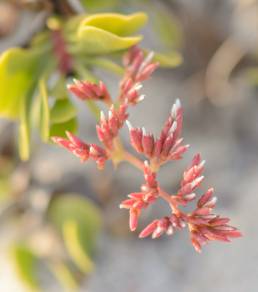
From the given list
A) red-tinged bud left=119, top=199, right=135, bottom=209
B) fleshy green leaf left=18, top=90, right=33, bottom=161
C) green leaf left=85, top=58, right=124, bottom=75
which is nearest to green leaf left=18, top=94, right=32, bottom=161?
fleshy green leaf left=18, top=90, right=33, bottom=161

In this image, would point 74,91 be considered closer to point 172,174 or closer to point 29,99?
point 29,99

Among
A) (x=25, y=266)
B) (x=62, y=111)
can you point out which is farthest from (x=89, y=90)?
(x=25, y=266)

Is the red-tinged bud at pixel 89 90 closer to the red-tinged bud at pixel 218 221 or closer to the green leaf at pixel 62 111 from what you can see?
the green leaf at pixel 62 111

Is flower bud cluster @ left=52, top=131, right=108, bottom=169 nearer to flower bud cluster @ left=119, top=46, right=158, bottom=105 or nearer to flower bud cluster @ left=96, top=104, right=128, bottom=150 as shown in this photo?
flower bud cluster @ left=96, top=104, right=128, bottom=150

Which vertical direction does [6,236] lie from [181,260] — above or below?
above

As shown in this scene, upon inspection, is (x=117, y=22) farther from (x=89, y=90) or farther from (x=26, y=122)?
(x=26, y=122)

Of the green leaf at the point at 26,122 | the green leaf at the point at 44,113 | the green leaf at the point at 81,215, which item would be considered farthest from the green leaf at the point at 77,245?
the green leaf at the point at 44,113

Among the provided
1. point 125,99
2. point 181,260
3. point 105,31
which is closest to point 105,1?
point 105,31
